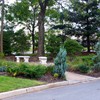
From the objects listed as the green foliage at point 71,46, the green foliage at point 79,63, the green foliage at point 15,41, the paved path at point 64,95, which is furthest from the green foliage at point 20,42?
the paved path at point 64,95

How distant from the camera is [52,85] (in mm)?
12359

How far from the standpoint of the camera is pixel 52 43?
2980 centimetres

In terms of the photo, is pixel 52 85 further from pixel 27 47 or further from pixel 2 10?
pixel 27 47

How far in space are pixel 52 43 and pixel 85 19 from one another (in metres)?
4.95

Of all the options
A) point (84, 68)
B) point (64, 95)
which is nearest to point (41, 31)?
point (84, 68)

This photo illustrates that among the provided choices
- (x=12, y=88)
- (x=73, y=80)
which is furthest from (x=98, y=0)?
(x=12, y=88)

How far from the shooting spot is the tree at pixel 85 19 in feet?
103

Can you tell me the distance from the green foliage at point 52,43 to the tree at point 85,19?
2408 mm

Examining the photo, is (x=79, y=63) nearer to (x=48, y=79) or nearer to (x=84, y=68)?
(x=84, y=68)

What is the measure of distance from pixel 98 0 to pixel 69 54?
311 inches

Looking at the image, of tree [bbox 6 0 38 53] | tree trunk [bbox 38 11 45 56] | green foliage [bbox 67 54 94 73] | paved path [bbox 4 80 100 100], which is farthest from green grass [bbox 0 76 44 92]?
tree [bbox 6 0 38 53]

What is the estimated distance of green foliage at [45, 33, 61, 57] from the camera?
27828 millimetres

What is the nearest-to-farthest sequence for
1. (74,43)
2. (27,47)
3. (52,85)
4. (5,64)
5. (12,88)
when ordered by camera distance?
(12,88)
(52,85)
(5,64)
(74,43)
(27,47)

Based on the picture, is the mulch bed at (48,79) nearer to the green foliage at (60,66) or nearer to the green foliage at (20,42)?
the green foliage at (60,66)
